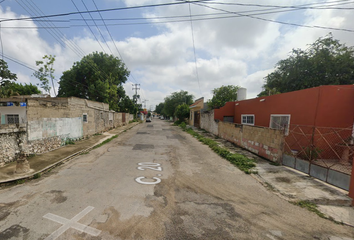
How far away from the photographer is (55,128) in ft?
31.7

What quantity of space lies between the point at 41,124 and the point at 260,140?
11.9 m

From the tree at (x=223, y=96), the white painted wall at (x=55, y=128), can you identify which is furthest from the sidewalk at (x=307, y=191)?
the tree at (x=223, y=96)

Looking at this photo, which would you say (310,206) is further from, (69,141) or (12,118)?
(12,118)

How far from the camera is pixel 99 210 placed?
138 inches

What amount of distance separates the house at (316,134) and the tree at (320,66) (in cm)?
767

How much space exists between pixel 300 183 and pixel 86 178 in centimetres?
719

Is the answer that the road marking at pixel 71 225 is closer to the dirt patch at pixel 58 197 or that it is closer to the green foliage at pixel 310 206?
the dirt patch at pixel 58 197

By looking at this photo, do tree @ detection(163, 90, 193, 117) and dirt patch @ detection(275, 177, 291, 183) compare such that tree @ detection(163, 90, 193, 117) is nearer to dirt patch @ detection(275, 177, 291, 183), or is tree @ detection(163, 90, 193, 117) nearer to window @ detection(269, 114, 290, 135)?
window @ detection(269, 114, 290, 135)

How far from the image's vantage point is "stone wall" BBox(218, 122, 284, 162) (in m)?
7.20

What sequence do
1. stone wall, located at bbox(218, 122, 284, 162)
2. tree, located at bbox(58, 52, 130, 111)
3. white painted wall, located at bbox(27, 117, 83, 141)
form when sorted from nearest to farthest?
stone wall, located at bbox(218, 122, 284, 162) < white painted wall, located at bbox(27, 117, 83, 141) < tree, located at bbox(58, 52, 130, 111)

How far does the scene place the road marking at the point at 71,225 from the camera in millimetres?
2805

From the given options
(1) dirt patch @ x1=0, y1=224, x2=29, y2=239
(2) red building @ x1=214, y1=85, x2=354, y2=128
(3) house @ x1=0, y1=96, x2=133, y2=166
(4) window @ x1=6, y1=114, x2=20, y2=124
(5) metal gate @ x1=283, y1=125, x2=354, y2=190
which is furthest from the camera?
(4) window @ x1=6, y1=114, x2=20, y2=124

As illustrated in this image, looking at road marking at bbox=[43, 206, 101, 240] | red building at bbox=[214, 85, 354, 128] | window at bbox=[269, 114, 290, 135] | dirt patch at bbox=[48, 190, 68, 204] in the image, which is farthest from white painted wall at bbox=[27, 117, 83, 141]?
red building at bbox=[214, 85, 354, 128]

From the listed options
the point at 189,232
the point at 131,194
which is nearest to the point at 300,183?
the point at 189,232
